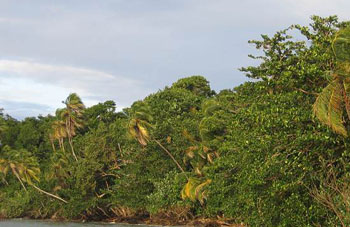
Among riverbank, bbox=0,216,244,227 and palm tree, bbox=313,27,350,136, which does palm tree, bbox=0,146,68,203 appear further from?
palm tree, bbox=313,27,350,136

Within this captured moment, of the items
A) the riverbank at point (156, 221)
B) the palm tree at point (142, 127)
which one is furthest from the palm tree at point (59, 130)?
the palm tree at point (142, 127)

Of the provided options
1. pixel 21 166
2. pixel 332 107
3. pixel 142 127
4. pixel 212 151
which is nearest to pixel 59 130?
pixel 21 166

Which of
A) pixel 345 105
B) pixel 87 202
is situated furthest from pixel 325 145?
pixel 87 202

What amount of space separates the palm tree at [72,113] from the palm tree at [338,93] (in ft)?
109

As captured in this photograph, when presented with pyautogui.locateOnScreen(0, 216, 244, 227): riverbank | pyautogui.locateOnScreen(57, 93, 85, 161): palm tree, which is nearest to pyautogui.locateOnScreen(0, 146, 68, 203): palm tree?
pyautogui.locateOnScreen(0, 216, 244, 227): riverbank

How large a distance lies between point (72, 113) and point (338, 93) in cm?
3488

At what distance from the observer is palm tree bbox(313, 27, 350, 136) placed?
13508 mm

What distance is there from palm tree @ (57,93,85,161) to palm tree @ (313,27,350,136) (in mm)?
33239

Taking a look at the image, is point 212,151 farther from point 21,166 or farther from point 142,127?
point 21,166

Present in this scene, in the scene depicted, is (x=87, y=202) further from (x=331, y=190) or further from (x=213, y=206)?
(x=331, y=190)

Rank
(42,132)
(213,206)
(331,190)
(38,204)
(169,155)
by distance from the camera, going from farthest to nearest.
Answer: (42,132) → (38,204) → (169,155) → (213,206) → (331,190)

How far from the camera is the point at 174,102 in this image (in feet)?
131

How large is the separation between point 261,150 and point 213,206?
45.4 feet

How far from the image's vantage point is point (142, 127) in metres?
36.2
